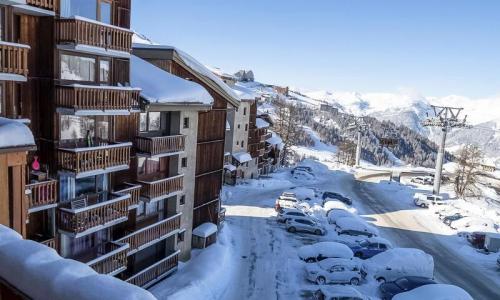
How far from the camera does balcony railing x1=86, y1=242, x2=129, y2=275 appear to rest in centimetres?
1897

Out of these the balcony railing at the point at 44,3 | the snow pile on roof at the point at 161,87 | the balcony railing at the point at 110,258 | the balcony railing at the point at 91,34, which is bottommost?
the balcony railing at the point at 110,258

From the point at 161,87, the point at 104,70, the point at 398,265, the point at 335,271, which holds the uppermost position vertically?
the point at 104,70

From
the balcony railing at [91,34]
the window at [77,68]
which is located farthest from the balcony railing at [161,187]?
the balcony railing at [91,34]

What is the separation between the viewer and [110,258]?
19.8 m

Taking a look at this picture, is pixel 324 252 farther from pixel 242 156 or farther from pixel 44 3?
pixel 242 156

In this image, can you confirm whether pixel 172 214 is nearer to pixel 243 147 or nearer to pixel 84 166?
pixel 84 166

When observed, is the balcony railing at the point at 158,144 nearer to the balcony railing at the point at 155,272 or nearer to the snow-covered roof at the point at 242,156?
the balcony railing at the point at 155,272

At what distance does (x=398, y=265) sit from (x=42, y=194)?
A: 84.3 feet

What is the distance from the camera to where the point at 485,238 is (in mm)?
42844

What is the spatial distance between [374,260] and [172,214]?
16.8 meters

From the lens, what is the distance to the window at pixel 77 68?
17.4m

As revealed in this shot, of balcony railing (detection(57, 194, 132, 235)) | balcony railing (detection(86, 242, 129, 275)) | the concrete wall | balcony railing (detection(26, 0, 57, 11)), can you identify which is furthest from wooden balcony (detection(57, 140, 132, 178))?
the concrete wall

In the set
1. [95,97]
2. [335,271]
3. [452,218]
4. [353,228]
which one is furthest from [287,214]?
[95,97]

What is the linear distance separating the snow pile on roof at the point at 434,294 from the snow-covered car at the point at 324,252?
713 centimetres
